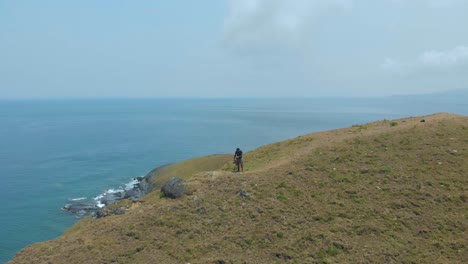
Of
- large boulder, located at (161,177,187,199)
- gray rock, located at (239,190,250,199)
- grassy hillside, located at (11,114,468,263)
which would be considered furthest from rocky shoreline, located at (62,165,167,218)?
gray rock, located at (239,190,250,199)

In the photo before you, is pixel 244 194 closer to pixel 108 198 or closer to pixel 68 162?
pixel 108 198

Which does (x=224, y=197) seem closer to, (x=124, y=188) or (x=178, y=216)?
(x=178, y=216)

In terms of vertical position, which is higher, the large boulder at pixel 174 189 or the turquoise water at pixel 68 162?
the large boulder at pixel 174 189

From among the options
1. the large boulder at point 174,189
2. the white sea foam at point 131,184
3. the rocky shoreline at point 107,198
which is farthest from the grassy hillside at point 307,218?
the white sea foam at point 131,184

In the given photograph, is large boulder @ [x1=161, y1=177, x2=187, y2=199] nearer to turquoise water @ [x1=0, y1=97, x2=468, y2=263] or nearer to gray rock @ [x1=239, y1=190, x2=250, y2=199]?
gray rock @ [x1=239, y1=190, x2=250, y2=199]

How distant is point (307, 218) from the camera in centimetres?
2177

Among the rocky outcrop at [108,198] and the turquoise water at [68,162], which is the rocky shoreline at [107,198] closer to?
the rocky outcrop at [108,198]

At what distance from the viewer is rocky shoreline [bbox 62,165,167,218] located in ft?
214

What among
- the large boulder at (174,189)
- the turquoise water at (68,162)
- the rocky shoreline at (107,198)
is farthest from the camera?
the rocky shoreline at (107,198)

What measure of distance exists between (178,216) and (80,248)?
636cm

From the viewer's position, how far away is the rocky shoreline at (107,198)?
65188 millimetres

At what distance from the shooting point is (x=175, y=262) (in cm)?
1862

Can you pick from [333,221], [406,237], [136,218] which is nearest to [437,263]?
[406,237]

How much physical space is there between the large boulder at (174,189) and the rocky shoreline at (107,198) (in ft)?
132
